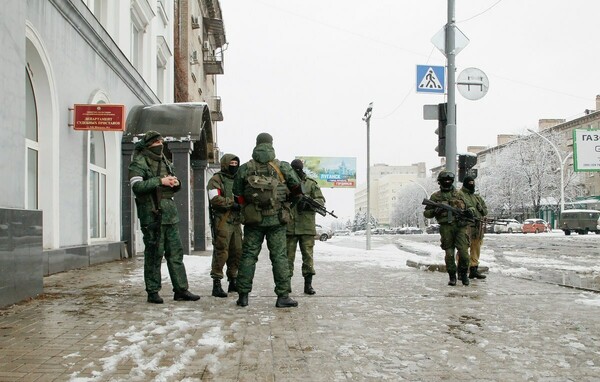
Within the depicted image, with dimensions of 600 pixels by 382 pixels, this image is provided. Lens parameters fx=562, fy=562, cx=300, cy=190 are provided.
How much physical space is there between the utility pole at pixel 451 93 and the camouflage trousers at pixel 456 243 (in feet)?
8.85

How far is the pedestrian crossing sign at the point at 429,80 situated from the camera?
40.4 ft

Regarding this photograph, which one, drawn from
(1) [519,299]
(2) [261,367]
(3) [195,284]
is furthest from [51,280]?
(1) [519,299]

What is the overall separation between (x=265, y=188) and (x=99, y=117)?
5.65 m

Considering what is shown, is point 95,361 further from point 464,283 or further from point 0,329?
point 464,283

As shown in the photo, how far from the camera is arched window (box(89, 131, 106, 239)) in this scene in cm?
1253

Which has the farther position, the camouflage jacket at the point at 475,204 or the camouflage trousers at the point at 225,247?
the camouflage jacket at the point at 475,204

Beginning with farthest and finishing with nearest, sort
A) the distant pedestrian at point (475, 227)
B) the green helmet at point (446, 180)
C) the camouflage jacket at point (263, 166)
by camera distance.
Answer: the distant pedestrian at point (475, 227)
the green helmet at point (446, 180)
the camouflage jacket at point (263, 166)

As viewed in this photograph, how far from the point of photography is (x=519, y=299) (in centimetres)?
709

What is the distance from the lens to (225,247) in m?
7.05

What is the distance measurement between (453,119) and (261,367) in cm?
871

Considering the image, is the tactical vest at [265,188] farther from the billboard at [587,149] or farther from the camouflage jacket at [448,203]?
the billboard at [587,149]

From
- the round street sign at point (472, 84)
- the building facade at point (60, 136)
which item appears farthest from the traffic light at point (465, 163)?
the building facade at point (60, 136)

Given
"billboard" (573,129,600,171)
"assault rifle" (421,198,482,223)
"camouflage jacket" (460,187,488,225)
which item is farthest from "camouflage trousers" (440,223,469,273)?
"billboard" (573,129,600,171)

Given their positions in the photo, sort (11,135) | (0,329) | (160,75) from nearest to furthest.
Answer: (0,329) < (11,135) < (160,75)
